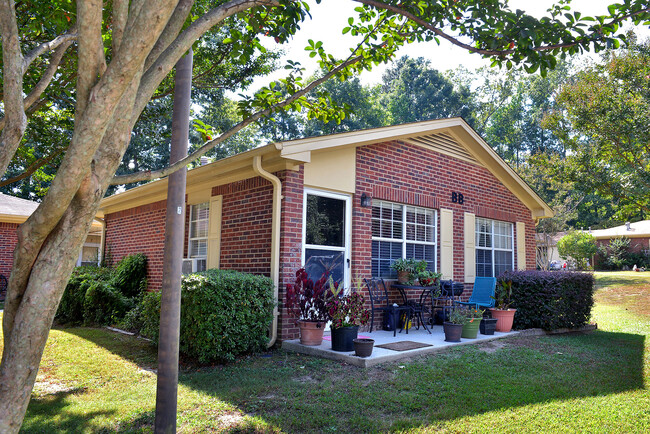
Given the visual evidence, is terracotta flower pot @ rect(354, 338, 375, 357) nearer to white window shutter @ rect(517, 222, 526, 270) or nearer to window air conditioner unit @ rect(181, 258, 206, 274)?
window air conditioner unit @ rect(181, 258, 206, 274)

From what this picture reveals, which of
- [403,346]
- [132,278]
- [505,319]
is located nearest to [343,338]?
[403,346]

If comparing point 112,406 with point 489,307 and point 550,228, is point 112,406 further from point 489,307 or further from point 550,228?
point 550,228

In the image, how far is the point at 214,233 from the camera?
841cm

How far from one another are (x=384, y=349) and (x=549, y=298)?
4148 millimetres

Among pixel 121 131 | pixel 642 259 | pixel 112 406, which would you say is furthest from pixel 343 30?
pixel 642 259

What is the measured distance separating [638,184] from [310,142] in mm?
15047

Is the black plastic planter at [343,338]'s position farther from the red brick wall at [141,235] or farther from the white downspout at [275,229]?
the red brick wall at [141,235]

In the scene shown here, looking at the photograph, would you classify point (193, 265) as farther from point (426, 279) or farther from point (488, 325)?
point (488, 325)

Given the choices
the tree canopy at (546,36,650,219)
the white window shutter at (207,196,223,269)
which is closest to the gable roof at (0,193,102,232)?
the white window shutter at (207,196,223,269)

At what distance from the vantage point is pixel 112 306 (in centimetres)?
986

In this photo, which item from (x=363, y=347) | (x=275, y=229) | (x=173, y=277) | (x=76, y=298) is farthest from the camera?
(x=76, y=298)

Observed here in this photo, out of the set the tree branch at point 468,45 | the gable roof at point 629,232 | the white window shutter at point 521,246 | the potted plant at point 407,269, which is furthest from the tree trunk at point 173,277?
the gable roof at point 629,232

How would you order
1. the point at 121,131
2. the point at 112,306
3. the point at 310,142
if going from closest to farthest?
1. the point at 121,131
2. the point at 310,142
3. the point at 112,306

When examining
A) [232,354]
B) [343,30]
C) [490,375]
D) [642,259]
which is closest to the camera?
[343,30]
